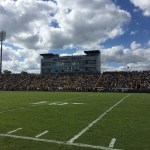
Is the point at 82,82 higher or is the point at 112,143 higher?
the point at 82,82

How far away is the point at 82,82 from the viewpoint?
78.9m

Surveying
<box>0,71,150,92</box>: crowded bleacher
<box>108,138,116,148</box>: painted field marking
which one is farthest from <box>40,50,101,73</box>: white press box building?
<box>108,138,116,148</box>: painted field marking

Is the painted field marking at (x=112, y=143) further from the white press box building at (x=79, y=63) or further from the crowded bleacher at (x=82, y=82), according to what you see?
the white press box building at (x=79, y=63)

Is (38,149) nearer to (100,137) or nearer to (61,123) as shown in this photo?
(100,137)

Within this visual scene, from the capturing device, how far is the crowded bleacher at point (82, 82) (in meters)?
70.8

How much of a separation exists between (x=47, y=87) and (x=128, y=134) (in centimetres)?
6741

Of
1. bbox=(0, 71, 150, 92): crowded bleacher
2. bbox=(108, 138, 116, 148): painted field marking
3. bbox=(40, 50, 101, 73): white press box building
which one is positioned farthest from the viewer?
bbox=(40, 50, 101, 73): white press box building

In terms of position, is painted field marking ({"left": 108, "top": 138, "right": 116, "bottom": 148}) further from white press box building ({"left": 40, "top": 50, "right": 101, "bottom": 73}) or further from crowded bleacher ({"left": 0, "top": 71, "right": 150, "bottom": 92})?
white press box building ({"left": 40, "top": 50, "right": 101, "bottom": 73})

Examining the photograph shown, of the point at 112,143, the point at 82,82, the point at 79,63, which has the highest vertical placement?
the point at 79,63

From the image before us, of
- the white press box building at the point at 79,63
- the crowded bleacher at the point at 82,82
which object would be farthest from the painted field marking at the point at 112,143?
the white press box building at the point at 79,63

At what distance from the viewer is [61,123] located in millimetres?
13562

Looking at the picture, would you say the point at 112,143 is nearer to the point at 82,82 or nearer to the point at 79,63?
the point at 82,82

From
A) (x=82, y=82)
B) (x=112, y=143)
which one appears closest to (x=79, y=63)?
(x=82, y=82)

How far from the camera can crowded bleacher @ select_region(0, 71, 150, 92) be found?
70.8m
